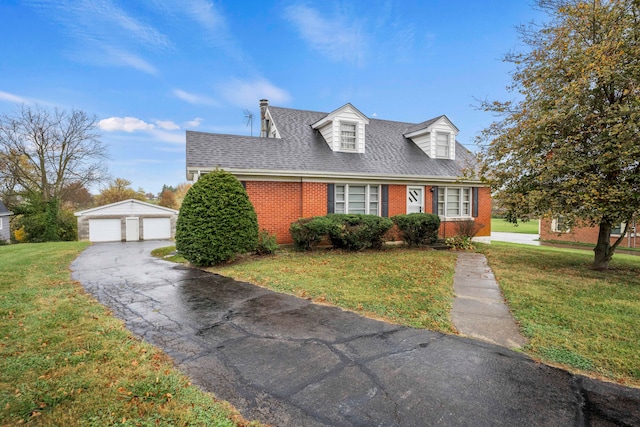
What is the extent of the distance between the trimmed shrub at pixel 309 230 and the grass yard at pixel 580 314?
5.22 metres

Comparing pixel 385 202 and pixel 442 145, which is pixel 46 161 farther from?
pixel 442 145

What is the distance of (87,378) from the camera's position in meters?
2.73

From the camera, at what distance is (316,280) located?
6527 millimetres

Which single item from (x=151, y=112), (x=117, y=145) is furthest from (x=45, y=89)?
(x=117, y=145)

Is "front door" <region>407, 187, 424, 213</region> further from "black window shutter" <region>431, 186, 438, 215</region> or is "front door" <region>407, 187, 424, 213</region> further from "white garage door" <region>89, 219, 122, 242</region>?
"white garage door" <region>89, 219, 122, 242</region>

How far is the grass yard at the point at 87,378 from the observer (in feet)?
7.29

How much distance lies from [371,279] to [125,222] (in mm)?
19688

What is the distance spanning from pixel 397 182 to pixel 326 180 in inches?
132

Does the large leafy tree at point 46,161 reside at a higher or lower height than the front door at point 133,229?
higher

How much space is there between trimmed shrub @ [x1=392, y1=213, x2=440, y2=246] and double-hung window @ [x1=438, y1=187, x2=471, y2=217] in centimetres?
233

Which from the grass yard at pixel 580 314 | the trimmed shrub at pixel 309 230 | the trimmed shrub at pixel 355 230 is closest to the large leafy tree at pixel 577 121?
the grass yard at pixel 580 314

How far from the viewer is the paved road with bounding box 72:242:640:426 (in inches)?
91.4

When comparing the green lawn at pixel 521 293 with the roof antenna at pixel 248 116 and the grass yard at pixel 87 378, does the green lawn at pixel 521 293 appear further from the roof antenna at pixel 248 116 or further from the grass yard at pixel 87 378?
the roof antenna at pixel 248 116

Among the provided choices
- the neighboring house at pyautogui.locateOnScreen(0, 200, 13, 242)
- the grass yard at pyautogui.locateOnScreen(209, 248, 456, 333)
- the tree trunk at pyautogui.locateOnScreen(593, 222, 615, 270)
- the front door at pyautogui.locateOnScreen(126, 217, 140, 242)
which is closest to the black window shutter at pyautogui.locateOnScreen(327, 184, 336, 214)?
the grass yard at pyautogui.locateOnScreen(209, 248, 456, 333)
